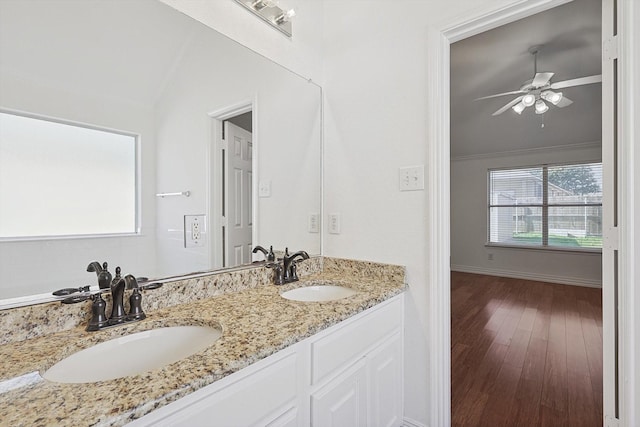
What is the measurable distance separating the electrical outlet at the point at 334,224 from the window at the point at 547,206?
16.2ft

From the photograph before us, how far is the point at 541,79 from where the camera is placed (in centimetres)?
287

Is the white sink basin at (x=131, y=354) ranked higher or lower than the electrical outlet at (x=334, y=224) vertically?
lower

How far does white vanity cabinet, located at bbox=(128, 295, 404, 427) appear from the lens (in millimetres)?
715

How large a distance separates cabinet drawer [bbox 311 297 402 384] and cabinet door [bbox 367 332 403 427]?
0.06 meters

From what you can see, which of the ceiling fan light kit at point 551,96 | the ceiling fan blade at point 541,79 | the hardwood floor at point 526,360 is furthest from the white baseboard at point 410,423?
the ceiling fan light kit at point 551,96

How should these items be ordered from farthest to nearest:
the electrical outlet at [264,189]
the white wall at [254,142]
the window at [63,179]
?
1. the electrical outlet at [264,189]
2. the white wall at [254,142]
3. the window at [63,179]

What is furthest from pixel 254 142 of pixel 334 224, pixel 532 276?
pixel 532 276

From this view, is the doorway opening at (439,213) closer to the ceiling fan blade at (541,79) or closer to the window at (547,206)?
the ceiling fan blade at (541,79)

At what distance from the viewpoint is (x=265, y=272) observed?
1.58 meters

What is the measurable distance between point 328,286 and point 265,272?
350 mm

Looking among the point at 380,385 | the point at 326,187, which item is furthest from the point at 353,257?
the point at 380,385

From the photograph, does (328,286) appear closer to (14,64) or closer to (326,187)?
(326,187)

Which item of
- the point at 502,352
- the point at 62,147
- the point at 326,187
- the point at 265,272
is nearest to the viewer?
the point at 62,147

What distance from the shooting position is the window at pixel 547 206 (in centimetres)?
479
